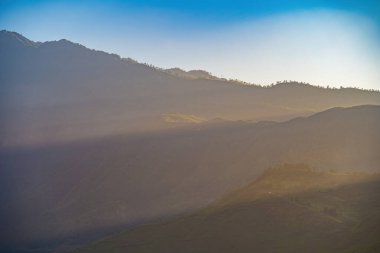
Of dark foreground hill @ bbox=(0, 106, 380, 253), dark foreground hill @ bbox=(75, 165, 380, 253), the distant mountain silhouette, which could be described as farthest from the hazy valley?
the distant mountain silhouette

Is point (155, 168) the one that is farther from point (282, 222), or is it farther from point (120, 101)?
point (282, 222)

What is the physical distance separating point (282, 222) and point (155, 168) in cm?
6200

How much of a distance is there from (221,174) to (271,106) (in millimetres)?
71633

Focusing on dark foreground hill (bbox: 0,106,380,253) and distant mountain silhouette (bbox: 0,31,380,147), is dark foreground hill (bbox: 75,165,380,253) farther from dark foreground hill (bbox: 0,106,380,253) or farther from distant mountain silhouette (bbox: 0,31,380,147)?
distant mountain silhouette (bbox: 0,31,380,147)

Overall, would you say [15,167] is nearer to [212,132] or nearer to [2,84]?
[212,132]

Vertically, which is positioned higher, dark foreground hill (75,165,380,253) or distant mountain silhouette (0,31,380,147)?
distant mountain silhouette (0,31,380,147)

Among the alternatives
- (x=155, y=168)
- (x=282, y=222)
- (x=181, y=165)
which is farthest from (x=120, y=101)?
(x=282, y=222)

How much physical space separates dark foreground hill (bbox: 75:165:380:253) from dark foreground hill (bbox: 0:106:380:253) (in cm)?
2701

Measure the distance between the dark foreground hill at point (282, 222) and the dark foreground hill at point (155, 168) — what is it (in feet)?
88.6

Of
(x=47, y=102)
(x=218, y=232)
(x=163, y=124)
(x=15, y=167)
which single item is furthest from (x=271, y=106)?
(x=218, y=232)

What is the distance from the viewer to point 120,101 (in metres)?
171

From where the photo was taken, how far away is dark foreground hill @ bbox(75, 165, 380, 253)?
4855 centimetres

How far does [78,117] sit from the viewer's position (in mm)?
157000

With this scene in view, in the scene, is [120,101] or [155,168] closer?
[155,168]
